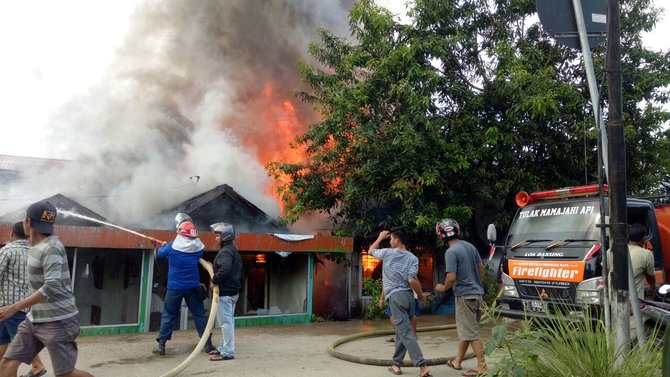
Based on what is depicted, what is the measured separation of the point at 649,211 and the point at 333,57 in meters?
7.81

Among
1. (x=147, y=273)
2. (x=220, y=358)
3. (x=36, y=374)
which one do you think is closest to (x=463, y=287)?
(x=220, y=358)

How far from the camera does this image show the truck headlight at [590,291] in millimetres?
6164

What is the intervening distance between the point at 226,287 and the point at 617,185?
469cm

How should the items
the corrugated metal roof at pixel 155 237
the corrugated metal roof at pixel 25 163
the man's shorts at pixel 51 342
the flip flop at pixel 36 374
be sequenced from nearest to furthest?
the man's shorts at pixel 51 342
the flip flop at pixel 36 374
the corrugated metal roof at pixel 155 237
the corrugated metal roof at pixel 25 163

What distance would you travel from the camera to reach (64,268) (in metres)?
4.12

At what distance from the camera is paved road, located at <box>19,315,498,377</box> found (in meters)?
6.00

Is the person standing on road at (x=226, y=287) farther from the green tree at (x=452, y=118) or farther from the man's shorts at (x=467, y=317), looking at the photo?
the green tree at (x=452, y=118)

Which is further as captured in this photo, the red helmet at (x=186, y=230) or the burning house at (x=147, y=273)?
the burning house at (x=147, y=273)

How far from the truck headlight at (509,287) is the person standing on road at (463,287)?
1320mm

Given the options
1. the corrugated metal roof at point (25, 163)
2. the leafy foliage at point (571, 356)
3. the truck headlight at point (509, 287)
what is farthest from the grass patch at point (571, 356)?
the corrugated metal roof at point (25, 163)

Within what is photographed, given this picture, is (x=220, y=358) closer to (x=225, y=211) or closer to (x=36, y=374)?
(x=36, y=374)

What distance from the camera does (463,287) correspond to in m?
6.04

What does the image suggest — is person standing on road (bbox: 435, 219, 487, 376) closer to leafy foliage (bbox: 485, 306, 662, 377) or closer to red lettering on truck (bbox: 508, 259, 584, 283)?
red lettering on truck (bbox: 508, 259, 584, 283)

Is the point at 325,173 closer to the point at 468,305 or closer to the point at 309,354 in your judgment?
the point at 309,354
